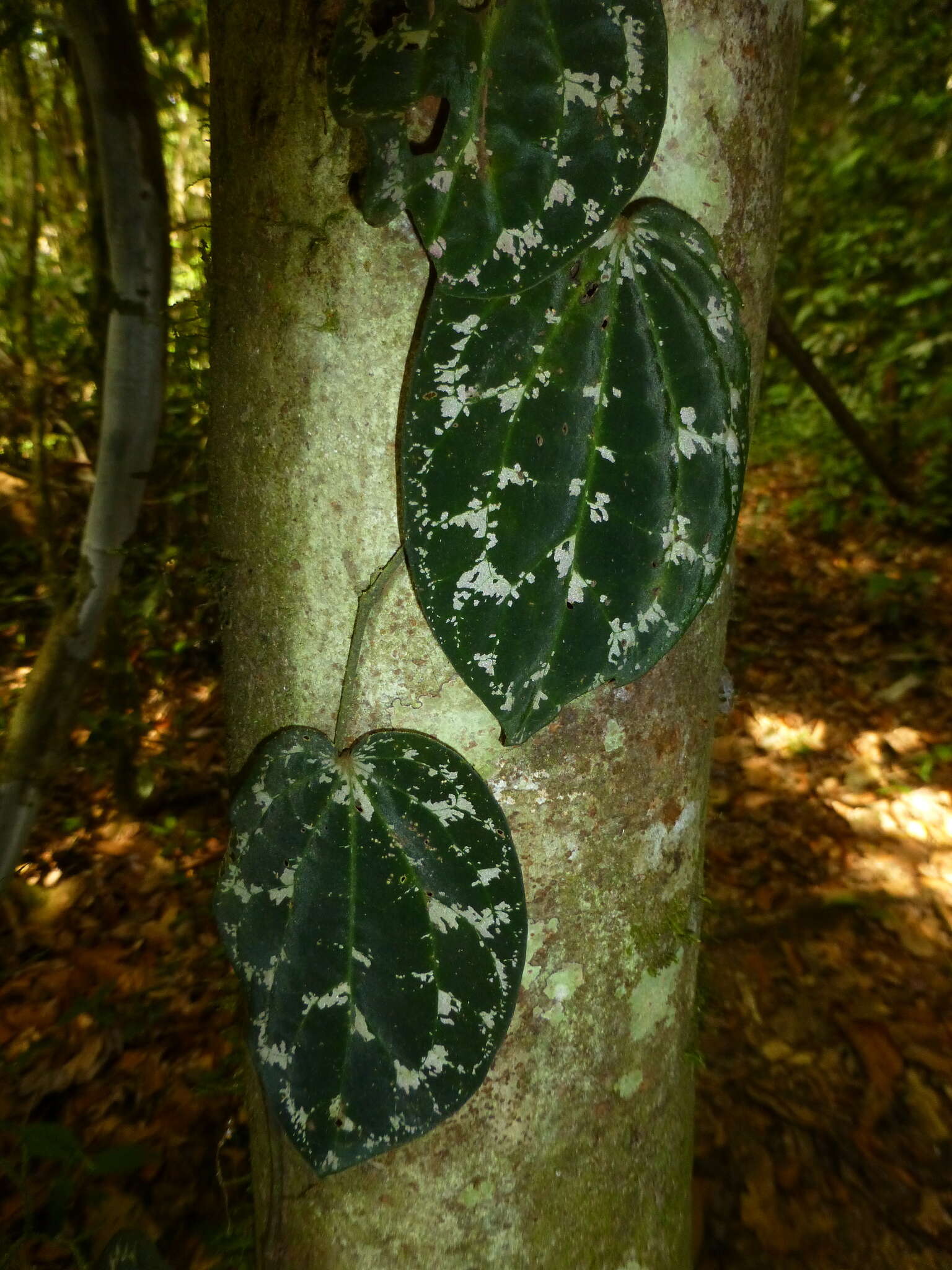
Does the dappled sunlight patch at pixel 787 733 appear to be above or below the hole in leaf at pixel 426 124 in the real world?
below

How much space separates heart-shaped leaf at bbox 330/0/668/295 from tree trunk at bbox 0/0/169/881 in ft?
3.22

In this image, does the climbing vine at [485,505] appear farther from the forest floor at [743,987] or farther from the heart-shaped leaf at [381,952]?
the forest floor at [743,987]

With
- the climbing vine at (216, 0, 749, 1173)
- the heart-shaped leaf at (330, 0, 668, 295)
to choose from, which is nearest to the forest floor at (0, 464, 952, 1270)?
the climbing vine at (216, 0, 749, 1173)

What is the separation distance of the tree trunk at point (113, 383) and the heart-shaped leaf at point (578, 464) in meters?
1.04

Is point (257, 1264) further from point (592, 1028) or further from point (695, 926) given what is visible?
point (695, 926)

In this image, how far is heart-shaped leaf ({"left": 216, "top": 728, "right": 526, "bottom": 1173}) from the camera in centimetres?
60

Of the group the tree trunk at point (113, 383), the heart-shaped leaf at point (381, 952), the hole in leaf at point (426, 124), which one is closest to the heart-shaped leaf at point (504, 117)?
the hole in leaf at point (426, 124)

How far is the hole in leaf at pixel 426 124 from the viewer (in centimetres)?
48

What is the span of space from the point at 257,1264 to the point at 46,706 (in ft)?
3.22

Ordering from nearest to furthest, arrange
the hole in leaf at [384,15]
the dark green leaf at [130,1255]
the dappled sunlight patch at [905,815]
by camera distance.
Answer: the hole in leaf at [384,15]
the dark green leaf at [130,1255]
the dappled sunlight patch at [905,815]

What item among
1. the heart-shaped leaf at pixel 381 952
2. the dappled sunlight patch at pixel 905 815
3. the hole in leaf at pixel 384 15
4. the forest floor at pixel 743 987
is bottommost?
the forest floor at pixel 743 987

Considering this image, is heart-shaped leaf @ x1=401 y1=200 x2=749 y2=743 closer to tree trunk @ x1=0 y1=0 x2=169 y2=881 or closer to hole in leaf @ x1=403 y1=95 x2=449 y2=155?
hole in leaf @ x1=403 y1=95 x2=449 y2=155

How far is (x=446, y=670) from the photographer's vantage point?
0.58 metres

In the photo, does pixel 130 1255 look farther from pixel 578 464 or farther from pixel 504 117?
pixel 504 117
